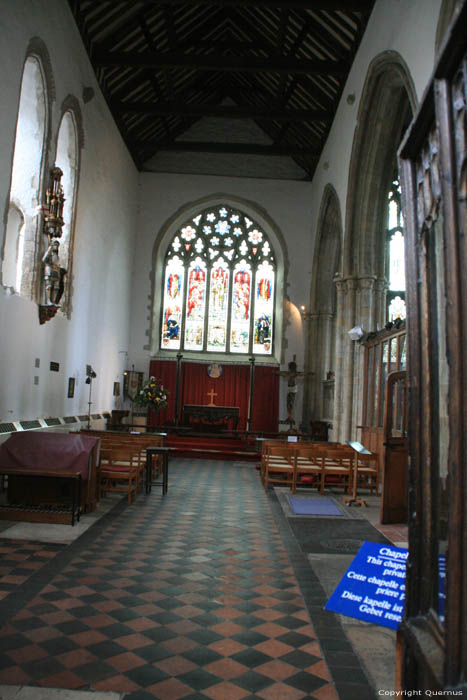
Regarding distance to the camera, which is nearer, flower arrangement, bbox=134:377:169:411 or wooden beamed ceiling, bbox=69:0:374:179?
wooden beamed ceiling, bbox=69:0:374:179

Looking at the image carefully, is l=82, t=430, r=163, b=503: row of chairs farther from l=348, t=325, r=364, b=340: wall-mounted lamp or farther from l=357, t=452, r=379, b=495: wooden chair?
l=348, t=325, r=364, b=340: wall-mounted lamp

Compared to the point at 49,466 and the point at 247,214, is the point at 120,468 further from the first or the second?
the point at 247,214

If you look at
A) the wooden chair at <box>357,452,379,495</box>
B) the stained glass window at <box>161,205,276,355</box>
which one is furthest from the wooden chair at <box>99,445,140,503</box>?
the stained glass window at <box>161,205,276,355</box>

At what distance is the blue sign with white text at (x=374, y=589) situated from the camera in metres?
2.73

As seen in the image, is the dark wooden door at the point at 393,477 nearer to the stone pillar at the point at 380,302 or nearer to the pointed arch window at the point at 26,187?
the stone pillar at the point at 380,302

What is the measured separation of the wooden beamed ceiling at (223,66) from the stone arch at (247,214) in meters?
1.52

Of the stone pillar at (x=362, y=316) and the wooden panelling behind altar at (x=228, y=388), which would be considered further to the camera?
the wooden panelling behind altar at (x=228, y=388)

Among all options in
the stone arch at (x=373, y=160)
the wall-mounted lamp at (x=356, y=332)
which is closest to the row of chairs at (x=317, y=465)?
the wall-mounted lamp at (x=356, y=332)

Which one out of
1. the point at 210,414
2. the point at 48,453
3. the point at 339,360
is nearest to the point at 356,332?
the point at 339,360

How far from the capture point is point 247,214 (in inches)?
704

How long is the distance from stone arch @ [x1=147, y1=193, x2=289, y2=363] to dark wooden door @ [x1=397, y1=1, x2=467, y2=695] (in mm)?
15729

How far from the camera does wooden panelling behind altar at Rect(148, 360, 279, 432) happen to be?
16.9 metres

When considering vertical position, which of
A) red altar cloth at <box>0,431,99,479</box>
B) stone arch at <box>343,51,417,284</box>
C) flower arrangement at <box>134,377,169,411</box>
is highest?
stone arch at <box>343,51,417,284</box>

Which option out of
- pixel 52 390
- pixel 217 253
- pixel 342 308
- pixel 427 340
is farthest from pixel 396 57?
pixel 217 253
